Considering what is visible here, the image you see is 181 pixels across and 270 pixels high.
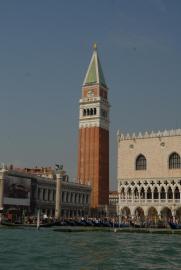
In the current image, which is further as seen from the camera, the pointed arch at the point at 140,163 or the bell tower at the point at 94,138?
the bell tower at the point at 94,138

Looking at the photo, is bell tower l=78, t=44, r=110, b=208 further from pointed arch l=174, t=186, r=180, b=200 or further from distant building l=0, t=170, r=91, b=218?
pointed arch l=174, t=186, r=180, b=200

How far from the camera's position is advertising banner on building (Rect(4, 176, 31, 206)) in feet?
194

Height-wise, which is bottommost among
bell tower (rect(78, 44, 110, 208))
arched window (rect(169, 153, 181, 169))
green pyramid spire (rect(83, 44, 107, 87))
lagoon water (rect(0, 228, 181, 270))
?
lagoon water (rect(0, 228, 181, 270))

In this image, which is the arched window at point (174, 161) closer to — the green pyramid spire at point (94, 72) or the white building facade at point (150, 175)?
the white building facade at point (150, 175)

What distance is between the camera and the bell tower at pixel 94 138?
77938mm

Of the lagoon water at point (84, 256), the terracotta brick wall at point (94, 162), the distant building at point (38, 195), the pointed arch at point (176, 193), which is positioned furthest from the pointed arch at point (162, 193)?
the lagoon water at point (84, 256)

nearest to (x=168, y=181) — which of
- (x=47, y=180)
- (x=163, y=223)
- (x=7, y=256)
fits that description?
(x=163, y=223)

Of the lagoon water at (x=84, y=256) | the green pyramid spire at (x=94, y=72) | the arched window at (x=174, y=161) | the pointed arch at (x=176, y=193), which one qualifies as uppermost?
the green pyramid spire at (x=94, y=72)

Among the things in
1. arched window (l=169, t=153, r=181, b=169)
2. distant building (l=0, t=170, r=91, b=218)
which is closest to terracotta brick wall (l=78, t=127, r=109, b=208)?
distant building (l=0, t=170, r=91, b=218)

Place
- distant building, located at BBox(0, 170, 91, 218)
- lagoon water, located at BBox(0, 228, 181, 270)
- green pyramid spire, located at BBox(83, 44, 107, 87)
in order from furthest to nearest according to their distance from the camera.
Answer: green pyramid spire, located at BBox(83, 44, 107, 87), distant building, located at BBox(0, 170, 91, 218), lagoon water, located at BBox(0, 228, 181, 270)

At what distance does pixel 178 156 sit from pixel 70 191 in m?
21.9

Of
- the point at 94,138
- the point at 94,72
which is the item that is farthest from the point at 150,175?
the point at 94,72

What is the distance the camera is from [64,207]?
7262cm

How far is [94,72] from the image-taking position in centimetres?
8362
